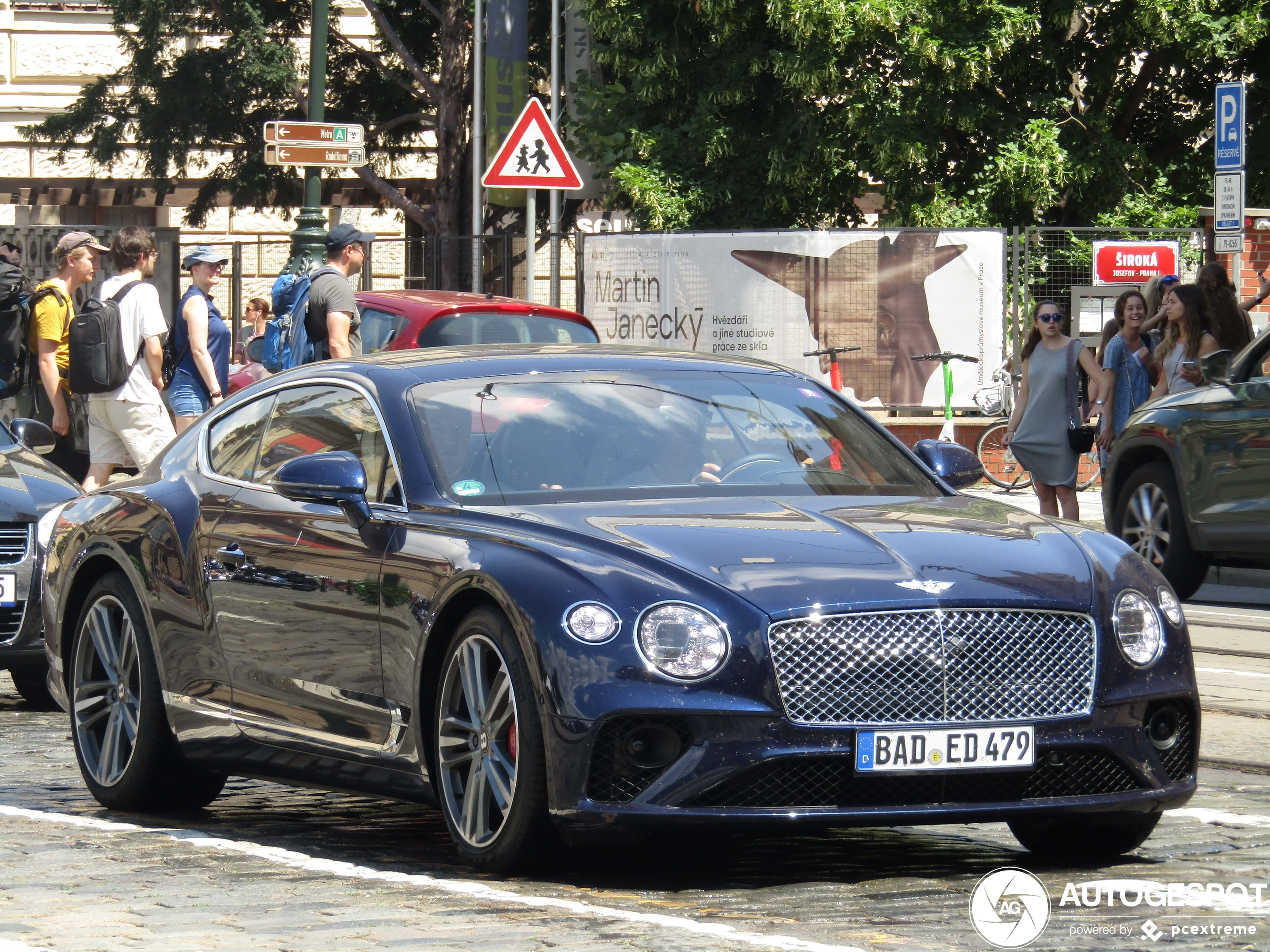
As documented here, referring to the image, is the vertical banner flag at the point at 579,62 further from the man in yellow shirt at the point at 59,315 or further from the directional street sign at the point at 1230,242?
the man in yellow shirt at the point at 59,315

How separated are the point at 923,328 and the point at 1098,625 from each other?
54.7 feet

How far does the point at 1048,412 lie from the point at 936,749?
32.3 ft

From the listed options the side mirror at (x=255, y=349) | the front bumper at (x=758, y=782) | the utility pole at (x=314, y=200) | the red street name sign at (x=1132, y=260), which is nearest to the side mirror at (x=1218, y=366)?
the front bumper at (x=758, y=782)

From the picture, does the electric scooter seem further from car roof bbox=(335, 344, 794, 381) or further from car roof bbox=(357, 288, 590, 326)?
car roof bbox=(335, 344, 794, 381)

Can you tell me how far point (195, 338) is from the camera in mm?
13375

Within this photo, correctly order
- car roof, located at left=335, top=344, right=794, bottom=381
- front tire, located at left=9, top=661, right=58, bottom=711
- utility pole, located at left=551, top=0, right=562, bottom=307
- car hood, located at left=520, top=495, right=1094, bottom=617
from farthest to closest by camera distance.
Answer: utility pole, located at left=551, top=0, right=562, bottom=307, front tire, located at left=9, top=661, right=58, bottom=711, car roof, located at left=335, top=344, right=794, bottom=381, car hood, located at left=520, top=495, right=1094, bottom=617

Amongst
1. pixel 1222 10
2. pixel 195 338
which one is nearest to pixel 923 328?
pixel 1222 10

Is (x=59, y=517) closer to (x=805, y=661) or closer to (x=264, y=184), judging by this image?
(x=805, y=661)

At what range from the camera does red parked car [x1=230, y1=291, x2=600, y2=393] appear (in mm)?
15172

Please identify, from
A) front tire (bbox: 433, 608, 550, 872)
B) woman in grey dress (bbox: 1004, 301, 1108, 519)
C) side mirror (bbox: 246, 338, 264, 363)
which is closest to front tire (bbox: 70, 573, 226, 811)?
front tire (bbox: 433, 608, 550, 872)

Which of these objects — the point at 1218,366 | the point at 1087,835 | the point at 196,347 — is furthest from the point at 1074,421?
the point at 1087,835

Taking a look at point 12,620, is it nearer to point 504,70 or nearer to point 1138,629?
point 1138,629

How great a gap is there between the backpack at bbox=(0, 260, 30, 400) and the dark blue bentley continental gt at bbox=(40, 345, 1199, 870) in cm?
726

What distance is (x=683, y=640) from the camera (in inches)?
213
